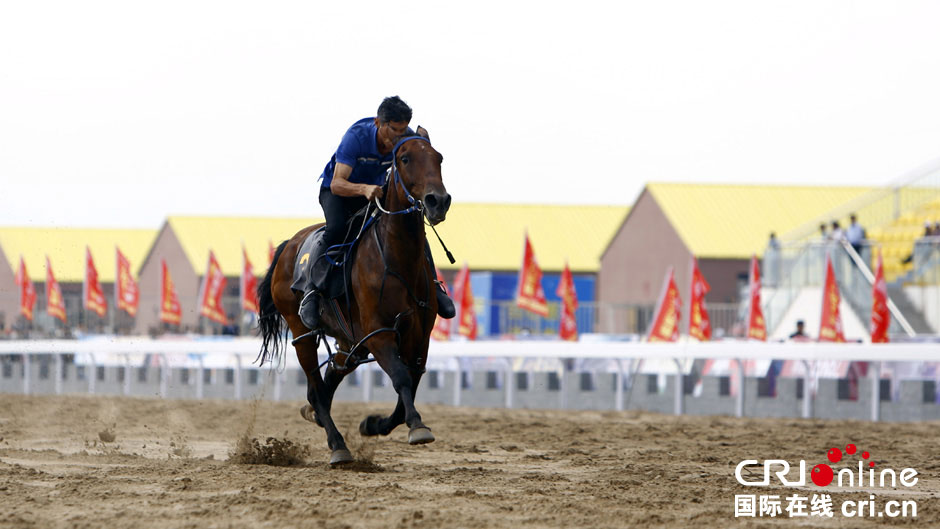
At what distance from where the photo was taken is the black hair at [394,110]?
10438mm

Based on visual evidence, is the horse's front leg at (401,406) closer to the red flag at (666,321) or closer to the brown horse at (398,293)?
the brown horse at (398,293)

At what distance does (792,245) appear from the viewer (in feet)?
105

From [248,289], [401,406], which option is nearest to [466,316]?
[248,289]

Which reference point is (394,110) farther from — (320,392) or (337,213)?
(320,392)

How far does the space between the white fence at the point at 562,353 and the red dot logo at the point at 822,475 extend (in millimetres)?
8507

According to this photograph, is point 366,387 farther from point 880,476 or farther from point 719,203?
point 719,203

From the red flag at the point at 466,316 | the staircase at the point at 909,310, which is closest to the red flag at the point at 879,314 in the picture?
the staircase at the point at 909,310

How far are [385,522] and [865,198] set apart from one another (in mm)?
29607

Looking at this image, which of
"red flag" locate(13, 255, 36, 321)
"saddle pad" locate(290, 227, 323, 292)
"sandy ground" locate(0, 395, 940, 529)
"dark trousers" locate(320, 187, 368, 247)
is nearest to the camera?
"sandy ground" locate(0, 395, 940, 529)

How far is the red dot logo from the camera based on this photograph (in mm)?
9867

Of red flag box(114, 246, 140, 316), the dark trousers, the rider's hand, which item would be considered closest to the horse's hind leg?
the dark trousers

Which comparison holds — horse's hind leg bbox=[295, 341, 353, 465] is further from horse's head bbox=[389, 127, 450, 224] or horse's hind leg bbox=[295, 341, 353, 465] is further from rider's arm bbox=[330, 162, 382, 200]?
horse's head bbox=[389, 127, 450, 224]

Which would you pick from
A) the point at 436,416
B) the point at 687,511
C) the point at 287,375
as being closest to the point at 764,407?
the point at 436,416

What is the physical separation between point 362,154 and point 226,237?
189ft
